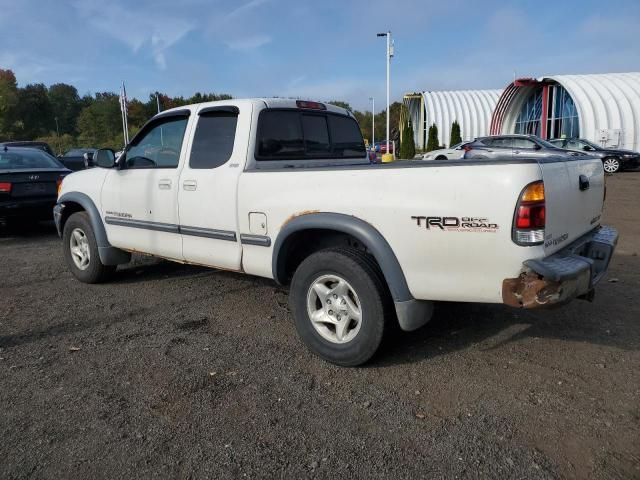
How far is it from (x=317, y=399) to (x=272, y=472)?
0.73 m

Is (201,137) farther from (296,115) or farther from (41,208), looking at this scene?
(41,208)

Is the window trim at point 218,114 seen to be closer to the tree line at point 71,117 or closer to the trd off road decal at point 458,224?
the trd off road decal at point 458,224

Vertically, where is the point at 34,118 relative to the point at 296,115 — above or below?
above

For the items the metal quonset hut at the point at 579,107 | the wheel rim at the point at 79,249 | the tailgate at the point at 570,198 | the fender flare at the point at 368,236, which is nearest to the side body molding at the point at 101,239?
the wheel rim at the point at 79,249

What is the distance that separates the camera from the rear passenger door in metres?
4.10

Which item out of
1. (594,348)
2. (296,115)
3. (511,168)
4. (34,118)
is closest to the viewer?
(511,168)

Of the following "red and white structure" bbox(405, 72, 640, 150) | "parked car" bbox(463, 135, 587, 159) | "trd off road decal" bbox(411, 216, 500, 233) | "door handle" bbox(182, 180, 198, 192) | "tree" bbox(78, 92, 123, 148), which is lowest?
"trd off road decal" bbox(411, 216, 500, 233)

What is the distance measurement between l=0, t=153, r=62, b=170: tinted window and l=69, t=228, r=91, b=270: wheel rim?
3865 millimetres

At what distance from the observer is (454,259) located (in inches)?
117

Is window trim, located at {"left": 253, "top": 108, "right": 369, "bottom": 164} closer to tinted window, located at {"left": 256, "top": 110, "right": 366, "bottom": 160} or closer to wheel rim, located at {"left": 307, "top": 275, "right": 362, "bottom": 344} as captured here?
tinted window, located at {"left": 256, "top": 110, "right": 366, "bottom": 160}

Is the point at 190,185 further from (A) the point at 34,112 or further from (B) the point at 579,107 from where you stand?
(A) the point at 34,112

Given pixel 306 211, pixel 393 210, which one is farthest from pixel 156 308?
pixel 393 210

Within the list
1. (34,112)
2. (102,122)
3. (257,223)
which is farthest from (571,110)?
(34,112)

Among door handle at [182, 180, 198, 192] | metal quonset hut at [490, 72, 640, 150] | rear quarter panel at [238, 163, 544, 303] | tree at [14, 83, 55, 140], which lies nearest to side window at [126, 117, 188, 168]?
door handle at [182, 180, 198, 192]
